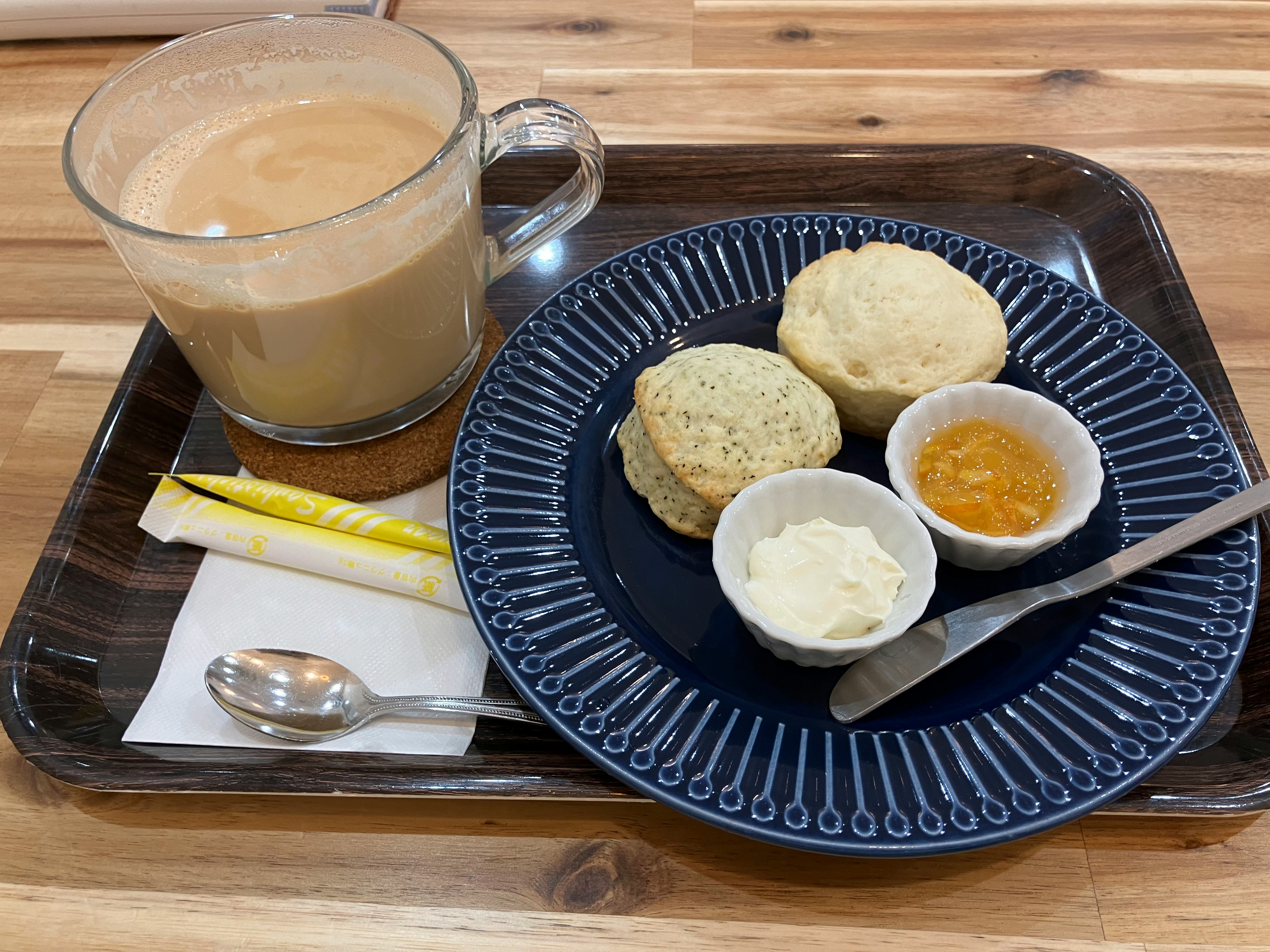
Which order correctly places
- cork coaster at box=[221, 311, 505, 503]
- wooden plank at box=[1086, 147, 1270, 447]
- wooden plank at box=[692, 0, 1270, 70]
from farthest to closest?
wooden plank at box=[692, 0, 1270, 70]
wooden plank at box=[1086, 147, 1270, 447]
cork coaster at box=[221, 311, 505, 503]

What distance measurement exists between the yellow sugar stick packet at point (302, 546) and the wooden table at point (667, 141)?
0.24 metres

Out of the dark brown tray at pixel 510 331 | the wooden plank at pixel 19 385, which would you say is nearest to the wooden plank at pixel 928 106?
the dark brown tray at pixel 510 331

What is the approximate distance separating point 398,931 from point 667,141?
5.10ft

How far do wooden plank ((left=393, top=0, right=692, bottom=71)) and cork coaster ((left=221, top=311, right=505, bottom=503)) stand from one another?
116 cm

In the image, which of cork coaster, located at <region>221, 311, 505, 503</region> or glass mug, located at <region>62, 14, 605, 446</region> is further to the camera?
cork coaster, located at <region>221, 311, 505, 503</region>

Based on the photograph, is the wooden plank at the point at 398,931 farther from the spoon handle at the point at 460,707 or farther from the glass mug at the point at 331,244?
the glass mug at the point at 331,244

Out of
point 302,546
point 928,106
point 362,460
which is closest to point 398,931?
point 302,546

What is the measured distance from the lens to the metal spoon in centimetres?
106

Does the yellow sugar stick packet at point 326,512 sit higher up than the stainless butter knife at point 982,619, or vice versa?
the stainless butter knife at point 982,619

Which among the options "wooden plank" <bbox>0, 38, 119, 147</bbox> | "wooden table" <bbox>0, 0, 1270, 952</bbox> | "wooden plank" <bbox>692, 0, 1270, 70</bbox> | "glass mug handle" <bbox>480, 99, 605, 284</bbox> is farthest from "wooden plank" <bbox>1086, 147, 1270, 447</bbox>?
"wooden plank" <bbox>0, 38, 119, 147</bbox>

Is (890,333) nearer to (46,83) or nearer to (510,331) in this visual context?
(510,331)

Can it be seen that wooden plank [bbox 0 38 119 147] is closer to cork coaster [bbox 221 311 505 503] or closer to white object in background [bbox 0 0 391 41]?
white object in background [bbox 0 0 391 41]

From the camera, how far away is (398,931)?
→ 0.96 m

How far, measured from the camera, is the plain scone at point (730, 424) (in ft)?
3.83
